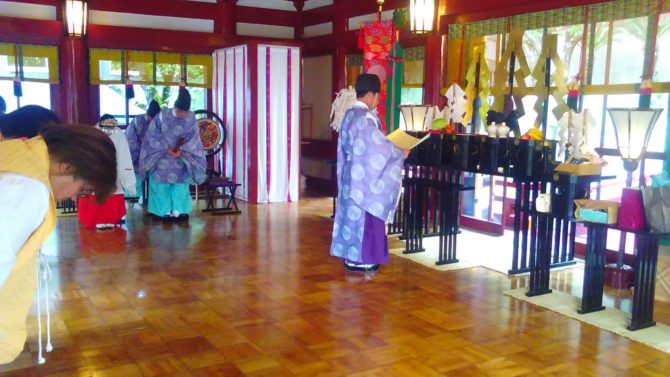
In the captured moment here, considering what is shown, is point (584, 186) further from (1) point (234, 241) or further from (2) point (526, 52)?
(1) point (234, 241)

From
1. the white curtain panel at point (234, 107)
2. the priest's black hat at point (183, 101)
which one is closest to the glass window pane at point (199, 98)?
the white curtain panel at point (234, 107)

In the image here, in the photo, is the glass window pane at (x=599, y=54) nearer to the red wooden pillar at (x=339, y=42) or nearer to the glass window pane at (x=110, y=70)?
the red wooden pillar at (x=339, y=42)

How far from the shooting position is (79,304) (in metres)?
3.74

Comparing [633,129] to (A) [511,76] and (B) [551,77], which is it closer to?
(B) [551,77]

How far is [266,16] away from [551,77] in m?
5.17

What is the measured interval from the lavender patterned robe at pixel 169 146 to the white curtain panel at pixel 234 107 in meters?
1.34

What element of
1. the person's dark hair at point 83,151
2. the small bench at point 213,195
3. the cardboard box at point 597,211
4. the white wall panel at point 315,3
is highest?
the white wall panel at point 315,3

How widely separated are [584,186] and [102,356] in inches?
128

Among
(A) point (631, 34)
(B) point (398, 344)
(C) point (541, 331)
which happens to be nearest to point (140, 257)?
(B) point (398, 344)

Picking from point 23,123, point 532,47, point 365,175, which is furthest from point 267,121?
point 23,123

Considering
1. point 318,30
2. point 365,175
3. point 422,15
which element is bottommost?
point 365,175

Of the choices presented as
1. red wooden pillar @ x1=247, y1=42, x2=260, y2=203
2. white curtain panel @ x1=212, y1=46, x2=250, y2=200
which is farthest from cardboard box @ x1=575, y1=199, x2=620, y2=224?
white curtain panel @ x1=212, y1=46, x2=250, y2=200

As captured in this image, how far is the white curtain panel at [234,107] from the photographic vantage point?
7953 millimetres

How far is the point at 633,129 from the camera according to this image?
378 cm
